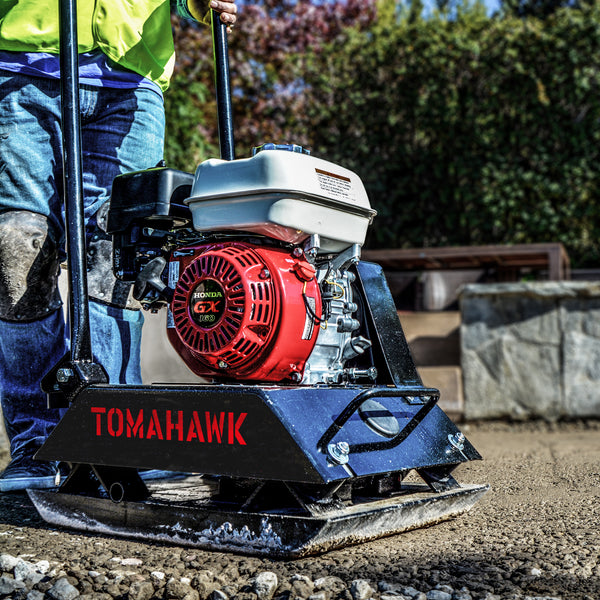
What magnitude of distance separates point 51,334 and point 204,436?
2.72ft

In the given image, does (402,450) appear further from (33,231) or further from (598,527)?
(33,231)

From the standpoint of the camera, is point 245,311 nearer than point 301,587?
No

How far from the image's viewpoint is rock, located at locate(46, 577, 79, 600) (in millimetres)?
1501

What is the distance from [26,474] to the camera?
2336mm

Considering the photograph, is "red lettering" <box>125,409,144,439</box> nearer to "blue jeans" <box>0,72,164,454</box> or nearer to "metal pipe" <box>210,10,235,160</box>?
"blue jeans" <box>0,72,164,454</box>

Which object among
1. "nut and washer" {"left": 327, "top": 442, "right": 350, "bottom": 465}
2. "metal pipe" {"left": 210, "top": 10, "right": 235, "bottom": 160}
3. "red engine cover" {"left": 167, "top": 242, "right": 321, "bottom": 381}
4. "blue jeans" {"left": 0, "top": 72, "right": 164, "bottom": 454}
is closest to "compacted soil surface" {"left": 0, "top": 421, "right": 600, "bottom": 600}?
"nut and washer" {"left": 327, "top": 442, "right": 350, "bottom": 465}

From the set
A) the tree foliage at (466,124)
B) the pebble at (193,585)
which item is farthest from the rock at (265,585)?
the tree foliage at (466,124)

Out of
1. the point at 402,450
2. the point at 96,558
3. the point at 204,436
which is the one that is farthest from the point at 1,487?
the point at 402,450

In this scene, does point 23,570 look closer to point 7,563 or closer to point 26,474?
point 7,563

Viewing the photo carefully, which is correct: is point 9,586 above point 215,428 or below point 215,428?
below

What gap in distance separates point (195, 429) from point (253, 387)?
0.59 feet

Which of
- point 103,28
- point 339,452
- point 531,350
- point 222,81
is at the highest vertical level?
point 103,28

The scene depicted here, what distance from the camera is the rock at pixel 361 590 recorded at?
1.42m

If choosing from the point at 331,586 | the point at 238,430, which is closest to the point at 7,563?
the point at 238,430
